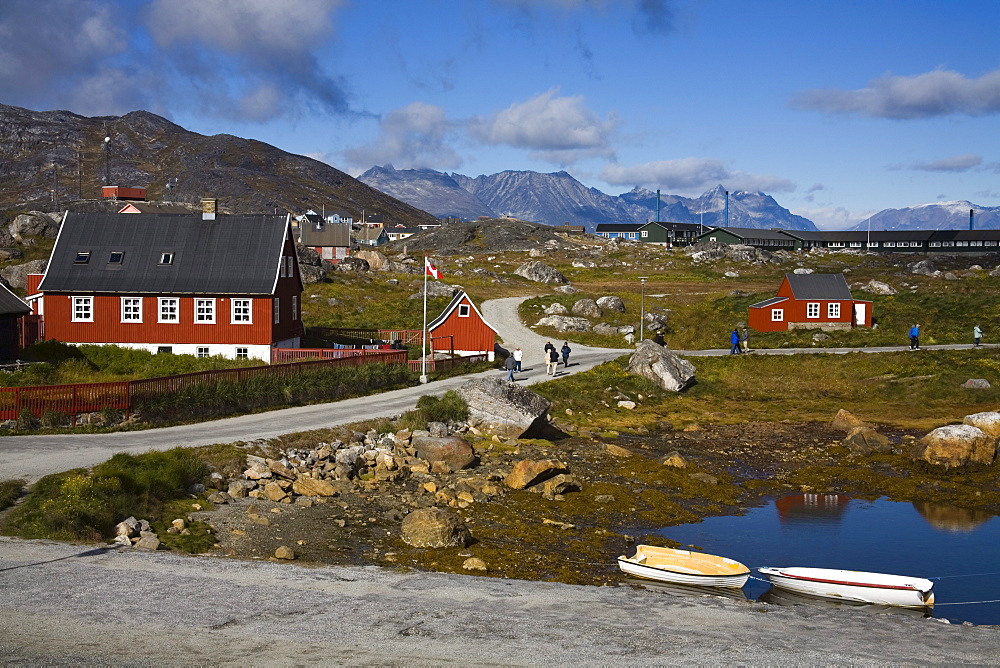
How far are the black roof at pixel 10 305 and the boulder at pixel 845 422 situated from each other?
39.4m

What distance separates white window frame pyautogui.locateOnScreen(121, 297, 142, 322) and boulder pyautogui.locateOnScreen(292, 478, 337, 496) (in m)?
25.0

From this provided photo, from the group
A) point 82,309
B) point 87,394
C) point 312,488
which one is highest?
point 82,309

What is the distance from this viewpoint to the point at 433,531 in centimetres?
2377

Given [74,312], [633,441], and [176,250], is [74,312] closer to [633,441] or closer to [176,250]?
[176,250]

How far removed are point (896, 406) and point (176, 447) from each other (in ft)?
124

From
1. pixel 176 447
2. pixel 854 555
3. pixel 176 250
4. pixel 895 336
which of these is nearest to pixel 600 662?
pixel 854 555

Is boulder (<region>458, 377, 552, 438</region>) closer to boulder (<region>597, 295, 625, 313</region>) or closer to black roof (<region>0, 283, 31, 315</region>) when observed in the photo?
black roof (<region>0, 283, 31, 315</region>)

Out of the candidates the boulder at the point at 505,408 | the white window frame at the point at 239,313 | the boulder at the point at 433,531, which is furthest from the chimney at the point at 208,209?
the boulder at the point at 433,531

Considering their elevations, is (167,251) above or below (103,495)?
above

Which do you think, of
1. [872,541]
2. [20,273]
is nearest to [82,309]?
[20,273]

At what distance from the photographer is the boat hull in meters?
21.8

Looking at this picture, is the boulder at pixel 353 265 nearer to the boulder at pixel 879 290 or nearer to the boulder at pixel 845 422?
the boulder at pixel 879 290

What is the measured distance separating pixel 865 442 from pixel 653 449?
9639 mm

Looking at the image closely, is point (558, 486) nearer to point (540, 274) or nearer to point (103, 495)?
point (103, 495)
